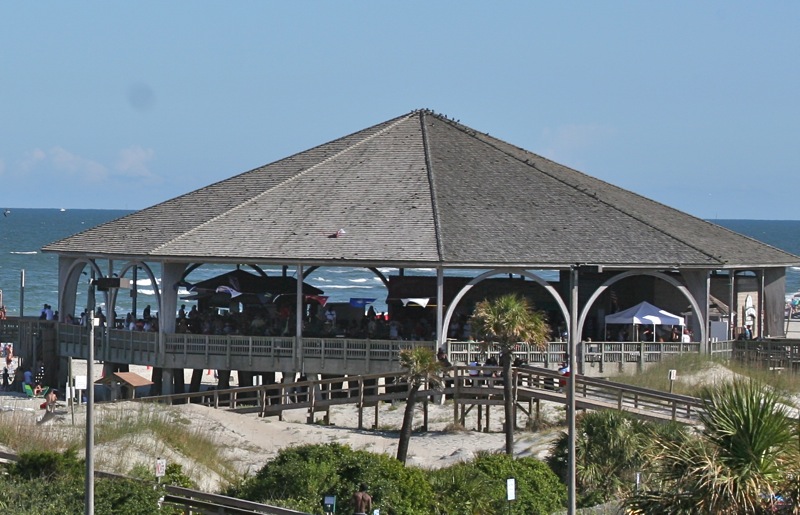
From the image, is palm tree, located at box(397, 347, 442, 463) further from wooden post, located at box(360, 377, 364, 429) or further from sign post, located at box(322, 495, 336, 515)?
sign post, located at box(322, 495, 336, 515)

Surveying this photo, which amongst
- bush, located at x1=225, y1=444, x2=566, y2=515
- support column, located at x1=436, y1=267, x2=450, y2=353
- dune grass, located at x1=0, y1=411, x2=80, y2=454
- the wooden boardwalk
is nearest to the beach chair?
the wooden boardwalk

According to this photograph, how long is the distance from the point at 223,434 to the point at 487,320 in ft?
22.0

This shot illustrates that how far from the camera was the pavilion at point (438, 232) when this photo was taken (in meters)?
→ 38.9

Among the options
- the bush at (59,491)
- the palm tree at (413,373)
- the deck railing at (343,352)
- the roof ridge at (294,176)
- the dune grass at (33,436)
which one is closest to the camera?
the bush at (59,491)

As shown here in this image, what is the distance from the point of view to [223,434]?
3164cm

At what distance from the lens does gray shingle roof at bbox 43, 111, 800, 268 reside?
39.2 m

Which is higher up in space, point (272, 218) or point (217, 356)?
point (272, 218)

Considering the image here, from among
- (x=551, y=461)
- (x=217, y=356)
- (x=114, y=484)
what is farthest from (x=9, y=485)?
(x=217, y=356)

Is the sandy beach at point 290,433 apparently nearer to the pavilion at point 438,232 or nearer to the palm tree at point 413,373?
the palm tree at point 413,373

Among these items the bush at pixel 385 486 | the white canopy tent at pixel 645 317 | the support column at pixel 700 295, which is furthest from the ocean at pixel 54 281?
the bush at pixel 385 486

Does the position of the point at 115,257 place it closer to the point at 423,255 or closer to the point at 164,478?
the point at 423,255

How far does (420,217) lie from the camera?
134 feet

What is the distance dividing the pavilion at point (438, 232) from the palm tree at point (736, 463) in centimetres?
2233

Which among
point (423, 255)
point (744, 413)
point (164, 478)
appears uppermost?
point (423, 255)
